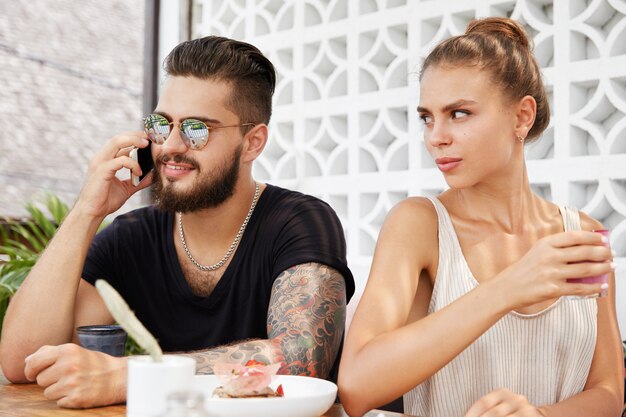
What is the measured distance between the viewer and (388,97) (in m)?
3.76

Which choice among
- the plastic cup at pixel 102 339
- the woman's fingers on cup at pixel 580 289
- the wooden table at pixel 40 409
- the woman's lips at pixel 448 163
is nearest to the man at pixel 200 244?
the wooden table at pixel 40 409

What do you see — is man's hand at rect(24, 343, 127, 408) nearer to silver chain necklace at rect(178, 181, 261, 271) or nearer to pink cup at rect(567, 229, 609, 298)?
silver chain necklace at rect(178, 181, 261, 271)

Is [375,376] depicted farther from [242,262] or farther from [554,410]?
[242,262]

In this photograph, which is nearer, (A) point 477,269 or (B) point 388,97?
(A) point 477,269

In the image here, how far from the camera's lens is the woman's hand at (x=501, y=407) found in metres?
1.40

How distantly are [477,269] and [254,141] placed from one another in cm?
91

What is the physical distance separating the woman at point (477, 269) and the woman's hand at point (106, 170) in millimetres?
861

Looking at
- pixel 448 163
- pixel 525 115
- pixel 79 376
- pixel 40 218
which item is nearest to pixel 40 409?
pixel 79 376

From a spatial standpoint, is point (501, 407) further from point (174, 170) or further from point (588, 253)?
point (174, 170)

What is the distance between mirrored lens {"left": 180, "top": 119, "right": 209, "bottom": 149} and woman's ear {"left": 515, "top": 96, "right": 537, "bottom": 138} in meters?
0.89

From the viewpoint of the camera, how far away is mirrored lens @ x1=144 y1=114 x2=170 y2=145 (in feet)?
7.18

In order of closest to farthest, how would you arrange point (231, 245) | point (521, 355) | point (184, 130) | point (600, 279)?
point (600, 279)
point (521, 355)
point (184, 130)
point (231, 245)

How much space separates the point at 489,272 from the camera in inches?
76.6

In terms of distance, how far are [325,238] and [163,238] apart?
590 millimetres
